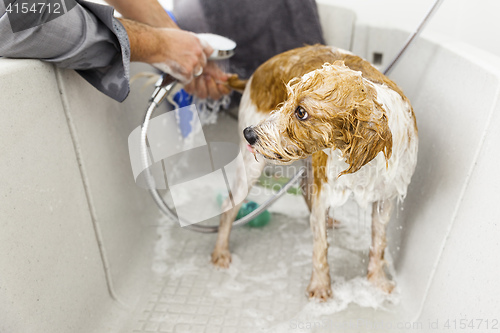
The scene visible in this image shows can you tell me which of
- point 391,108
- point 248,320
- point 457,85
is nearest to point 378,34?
point 457,85

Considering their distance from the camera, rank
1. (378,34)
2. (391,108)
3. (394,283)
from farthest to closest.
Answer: (378,34)
(394,283)
(391,108)

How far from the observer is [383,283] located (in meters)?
1.64

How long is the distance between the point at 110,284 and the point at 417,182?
122 centimetres

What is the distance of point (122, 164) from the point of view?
5.67ft

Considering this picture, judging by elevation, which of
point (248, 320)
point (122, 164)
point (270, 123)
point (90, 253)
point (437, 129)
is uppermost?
point (270, 123)

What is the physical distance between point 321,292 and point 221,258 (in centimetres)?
47

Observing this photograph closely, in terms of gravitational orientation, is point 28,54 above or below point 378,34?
above

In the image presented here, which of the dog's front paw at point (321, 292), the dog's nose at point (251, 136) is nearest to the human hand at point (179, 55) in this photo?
the dog's nose at point (251, 136)

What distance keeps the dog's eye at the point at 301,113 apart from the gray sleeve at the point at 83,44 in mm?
624

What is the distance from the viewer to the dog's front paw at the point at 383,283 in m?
1.63

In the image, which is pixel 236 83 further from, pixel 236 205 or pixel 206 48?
pixel 236 205

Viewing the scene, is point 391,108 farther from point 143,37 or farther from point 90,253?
point 90,253

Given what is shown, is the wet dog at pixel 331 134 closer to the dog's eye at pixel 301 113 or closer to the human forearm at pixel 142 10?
the dog's eye at pixel 301 113

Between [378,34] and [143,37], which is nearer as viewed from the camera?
[143,37]
